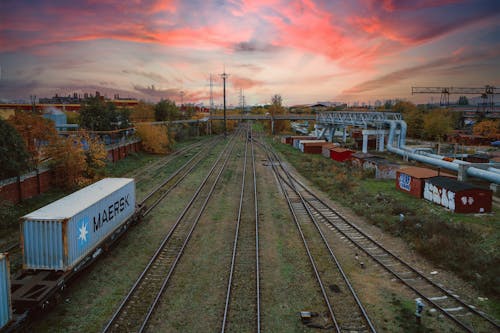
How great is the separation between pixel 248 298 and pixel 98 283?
20.7 ft

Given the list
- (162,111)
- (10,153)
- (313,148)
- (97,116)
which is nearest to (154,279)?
(10,153)

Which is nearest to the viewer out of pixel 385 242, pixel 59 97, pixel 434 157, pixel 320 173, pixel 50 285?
pixel 50 285

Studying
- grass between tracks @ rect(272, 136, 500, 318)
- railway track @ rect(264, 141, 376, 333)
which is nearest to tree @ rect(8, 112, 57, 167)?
railway track @ rect(264, 141, 376, 333)

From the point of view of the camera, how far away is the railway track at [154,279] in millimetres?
11148

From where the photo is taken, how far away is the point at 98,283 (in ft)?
45.1

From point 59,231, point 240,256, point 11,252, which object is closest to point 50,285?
point 59,231

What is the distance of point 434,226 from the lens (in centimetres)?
1892

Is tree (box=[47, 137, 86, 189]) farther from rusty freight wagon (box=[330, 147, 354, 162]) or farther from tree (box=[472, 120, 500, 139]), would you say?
tree (box=[472, 120, 500, 139])

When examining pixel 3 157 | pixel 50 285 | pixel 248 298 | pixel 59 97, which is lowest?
pixel 248 298

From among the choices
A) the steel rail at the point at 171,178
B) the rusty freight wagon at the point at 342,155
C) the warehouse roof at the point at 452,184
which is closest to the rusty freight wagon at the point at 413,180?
the warehouse roof at the point at 452,184

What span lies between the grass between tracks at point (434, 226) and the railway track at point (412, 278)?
939mm

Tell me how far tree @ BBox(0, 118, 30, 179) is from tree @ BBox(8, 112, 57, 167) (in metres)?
3.04

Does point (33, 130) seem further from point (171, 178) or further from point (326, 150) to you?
point (326, 150)

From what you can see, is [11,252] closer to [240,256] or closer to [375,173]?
[240,256]
